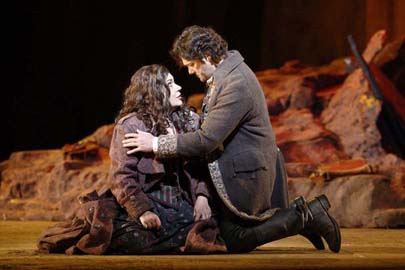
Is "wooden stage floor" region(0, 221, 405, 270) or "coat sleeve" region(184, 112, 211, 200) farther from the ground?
"coat sleeve" region(184, 112, 211, 200)

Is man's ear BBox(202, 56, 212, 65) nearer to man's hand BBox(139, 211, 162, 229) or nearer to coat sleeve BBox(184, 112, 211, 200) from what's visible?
coat sleeve BBox(184, 112, 211, 200)

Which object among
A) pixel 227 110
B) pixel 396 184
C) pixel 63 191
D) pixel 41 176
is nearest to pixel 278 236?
pixel 227 110

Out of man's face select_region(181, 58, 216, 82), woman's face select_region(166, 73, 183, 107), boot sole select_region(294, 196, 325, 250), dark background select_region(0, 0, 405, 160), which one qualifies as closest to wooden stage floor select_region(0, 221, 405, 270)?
boot sole select_region(294, 196, 325, 250)

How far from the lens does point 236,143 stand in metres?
3.65

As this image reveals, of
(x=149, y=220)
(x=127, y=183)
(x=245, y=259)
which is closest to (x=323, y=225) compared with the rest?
(x=245, y=259)

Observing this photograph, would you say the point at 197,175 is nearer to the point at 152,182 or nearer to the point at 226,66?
the point at 152,182

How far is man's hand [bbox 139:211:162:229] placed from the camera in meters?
3.50

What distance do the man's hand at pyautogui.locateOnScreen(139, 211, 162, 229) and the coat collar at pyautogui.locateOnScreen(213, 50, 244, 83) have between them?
2.31 ft

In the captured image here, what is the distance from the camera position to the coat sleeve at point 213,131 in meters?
3.53

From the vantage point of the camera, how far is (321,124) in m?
8.19

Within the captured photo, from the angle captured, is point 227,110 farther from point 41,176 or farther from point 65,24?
point 65,24

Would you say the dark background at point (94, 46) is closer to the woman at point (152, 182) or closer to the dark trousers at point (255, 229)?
the woman at point (152, 182)

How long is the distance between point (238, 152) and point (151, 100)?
19.0 inches

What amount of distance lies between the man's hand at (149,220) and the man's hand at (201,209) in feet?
0.65
